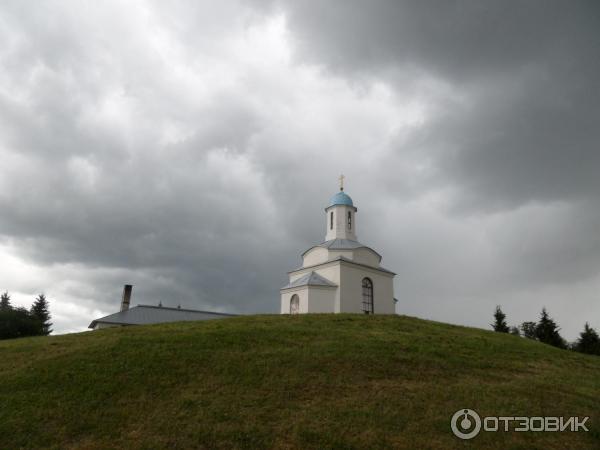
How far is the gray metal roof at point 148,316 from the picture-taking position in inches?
1460

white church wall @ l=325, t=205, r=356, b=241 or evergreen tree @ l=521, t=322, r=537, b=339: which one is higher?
white church wall @ l=325, t=205, r=356, b=241

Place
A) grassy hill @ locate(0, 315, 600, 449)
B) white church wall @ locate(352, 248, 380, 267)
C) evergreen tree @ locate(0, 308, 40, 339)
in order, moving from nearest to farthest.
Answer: grassy hill @ locate(0, 315, 600, 449) < white church wall @ locate(352, 248, 380, 267) < evergreen tree @ locate(0, 308, 40, 339)

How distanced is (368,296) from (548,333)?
1832 centimetres

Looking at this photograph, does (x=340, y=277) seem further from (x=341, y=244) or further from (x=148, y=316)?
(x=148, y=316)

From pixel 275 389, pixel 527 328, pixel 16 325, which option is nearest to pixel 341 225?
pixel 275 389

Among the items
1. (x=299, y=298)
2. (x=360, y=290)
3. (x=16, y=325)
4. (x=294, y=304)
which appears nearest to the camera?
(x=299, y=298)

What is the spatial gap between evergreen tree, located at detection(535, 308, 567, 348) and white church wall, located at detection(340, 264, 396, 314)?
15.6 metres

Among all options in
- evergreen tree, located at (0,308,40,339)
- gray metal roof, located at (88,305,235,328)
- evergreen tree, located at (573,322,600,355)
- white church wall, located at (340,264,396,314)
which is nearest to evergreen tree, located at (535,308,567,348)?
evergreen tree, located at (573,322,600,355)

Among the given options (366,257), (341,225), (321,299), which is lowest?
(321,299)

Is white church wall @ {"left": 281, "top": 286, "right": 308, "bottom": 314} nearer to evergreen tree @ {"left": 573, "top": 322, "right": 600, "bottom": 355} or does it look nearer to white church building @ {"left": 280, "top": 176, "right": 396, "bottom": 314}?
→ white church building @ {"left": 280, "top": 176, "right": 396, "bottom": 314}

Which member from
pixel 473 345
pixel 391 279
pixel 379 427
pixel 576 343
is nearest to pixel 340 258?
pixel 391 279

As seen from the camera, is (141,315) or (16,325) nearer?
(141,315)

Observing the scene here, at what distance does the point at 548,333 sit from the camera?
3884 centimetres

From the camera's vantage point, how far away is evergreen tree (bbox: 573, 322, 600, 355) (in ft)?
123
